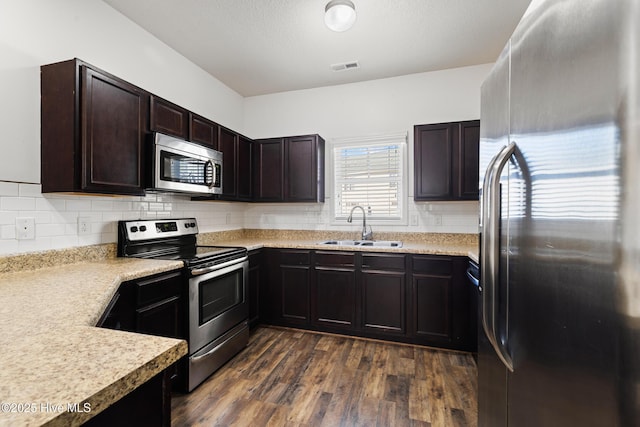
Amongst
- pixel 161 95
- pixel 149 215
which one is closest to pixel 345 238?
pixel 149 215

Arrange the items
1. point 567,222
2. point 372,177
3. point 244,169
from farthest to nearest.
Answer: point 372,177 → point 244,169 → point 567,222

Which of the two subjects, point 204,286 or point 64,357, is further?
point 204,286

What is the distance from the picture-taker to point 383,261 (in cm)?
281

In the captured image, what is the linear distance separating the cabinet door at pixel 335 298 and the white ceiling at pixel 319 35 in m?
2.09

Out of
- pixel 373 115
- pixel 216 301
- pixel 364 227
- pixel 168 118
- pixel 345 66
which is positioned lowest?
pixel 216 301

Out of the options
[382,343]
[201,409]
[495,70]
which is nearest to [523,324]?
[495,70]

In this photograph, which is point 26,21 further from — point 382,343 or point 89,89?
point 382,343

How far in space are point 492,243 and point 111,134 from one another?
7.17 ft

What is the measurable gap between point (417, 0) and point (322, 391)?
282 cm

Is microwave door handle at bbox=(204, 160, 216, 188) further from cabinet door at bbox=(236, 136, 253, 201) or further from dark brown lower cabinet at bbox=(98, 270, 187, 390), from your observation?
dark brown lower cabinet at bbox=(98, 270, 187, 390)

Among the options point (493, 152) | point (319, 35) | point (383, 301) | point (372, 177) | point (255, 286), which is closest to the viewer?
point (493, 152)

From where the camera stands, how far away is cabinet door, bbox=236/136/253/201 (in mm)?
3299

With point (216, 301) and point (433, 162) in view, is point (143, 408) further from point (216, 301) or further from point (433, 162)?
point (433, 162)

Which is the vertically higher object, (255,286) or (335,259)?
(335,259)
